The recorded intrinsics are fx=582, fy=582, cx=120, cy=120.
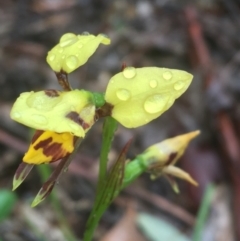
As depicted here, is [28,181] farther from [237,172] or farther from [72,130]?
[72,130]

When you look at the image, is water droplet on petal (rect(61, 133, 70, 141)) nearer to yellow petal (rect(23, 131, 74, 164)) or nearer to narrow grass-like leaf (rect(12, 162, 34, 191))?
yellow petal (rect(23, 131, 74, 164))

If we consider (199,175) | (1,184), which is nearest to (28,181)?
(1,184)

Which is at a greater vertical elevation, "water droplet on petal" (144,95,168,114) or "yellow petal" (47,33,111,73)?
"yellow petal" (47,33,111,73)

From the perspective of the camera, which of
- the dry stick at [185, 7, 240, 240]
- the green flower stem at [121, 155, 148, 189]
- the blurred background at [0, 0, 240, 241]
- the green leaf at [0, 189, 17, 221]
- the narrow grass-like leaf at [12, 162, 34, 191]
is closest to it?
the narrow grass-like leaf at [12, 162, 34, 191]

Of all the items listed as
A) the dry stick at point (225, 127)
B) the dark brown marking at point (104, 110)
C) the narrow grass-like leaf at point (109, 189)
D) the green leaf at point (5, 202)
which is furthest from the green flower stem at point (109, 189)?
the dry stick at point (225, 127)

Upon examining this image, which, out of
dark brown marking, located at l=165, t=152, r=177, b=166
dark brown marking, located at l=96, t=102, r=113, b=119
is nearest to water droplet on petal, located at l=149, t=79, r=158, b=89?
dark brown marking, located at l=96, t=102, r=113, b=119

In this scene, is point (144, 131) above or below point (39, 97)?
below
